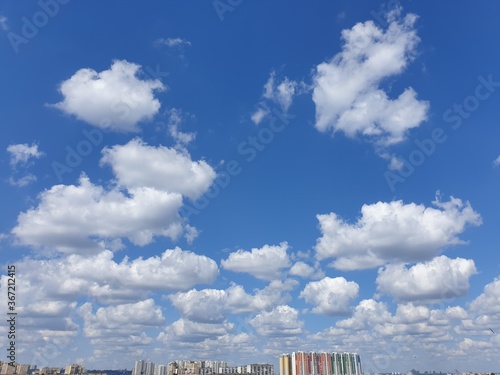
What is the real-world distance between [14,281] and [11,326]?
1359cm

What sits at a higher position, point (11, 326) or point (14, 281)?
point (14, 281)

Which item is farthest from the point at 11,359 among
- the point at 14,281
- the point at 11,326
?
the point at 14,281

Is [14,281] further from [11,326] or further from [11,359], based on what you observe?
[11,359]

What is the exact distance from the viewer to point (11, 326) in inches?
4026

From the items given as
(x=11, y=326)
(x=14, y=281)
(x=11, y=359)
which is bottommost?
(x=11, y=359)

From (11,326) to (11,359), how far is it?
39.4 feet

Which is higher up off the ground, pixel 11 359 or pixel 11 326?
pixel 11 326

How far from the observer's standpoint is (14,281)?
9669 centimetres

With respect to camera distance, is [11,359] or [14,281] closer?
[14,281]

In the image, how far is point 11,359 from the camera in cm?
10800

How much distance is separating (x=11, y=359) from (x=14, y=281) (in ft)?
84.0
